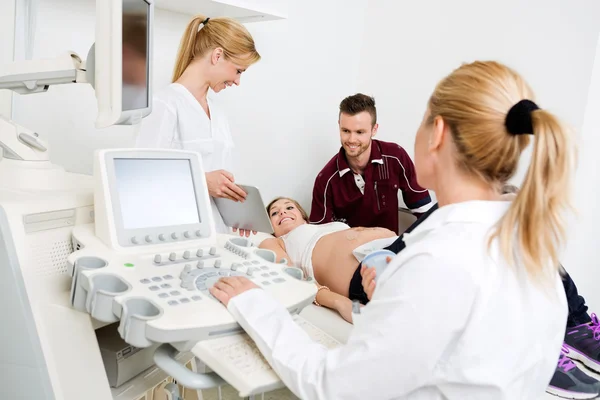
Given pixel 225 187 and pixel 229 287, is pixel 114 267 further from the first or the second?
pixel 225 187

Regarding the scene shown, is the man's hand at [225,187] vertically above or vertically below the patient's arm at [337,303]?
above

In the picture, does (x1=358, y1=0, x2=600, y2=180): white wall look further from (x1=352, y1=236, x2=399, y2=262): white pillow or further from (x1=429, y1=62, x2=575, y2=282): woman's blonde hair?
(x1=429, y1=62, x2=575, y2=282): woman's blonde hair

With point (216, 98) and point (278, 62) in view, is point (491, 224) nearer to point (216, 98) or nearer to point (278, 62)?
point (216, 98)

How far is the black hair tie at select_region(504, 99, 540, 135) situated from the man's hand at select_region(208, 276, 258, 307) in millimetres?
564

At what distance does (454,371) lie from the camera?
77 cm

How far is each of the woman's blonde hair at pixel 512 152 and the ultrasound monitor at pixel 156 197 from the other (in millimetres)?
660

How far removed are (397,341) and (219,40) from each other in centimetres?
135

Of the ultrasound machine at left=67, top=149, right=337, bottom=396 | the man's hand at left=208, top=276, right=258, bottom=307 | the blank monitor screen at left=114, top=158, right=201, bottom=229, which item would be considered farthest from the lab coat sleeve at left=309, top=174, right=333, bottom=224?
the man's hand at left=208, top=276, right=258, bottom=307

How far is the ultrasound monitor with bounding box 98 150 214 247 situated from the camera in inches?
44.0

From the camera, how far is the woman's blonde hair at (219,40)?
69.6 inches

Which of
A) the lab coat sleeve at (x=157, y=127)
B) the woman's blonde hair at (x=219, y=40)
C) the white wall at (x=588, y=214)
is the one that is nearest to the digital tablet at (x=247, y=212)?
→ the lab coat sleeve at (x=157, y=127)

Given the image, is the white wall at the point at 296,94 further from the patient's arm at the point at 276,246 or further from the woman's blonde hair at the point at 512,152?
the woman's blonde hair at the point at 512,152

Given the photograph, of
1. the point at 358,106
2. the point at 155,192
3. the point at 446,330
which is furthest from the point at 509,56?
the point at 446,330

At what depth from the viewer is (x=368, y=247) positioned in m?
1.88
